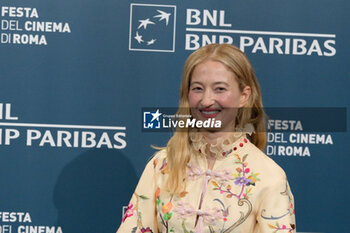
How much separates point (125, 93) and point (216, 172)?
1.06 metres

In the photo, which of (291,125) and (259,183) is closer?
(259,183)

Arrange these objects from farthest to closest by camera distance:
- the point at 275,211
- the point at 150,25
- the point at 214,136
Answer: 1. the point at 150,25
2. the point at 214,136
3. the point at 275,211

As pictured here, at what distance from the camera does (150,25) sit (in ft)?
9.70

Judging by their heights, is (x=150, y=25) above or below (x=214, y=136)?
above

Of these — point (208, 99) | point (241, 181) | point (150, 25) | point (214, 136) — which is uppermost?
point (150, 25)

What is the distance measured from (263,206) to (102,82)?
1.29m

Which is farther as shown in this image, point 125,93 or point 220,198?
point 125,93

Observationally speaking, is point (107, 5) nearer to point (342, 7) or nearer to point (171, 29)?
point (171, 29)

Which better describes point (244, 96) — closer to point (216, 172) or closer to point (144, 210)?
point (216, 172)

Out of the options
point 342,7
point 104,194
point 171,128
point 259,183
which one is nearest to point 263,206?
point 259,183

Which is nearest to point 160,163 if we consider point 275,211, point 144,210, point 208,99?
point 144,210

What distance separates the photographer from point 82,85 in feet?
9.78

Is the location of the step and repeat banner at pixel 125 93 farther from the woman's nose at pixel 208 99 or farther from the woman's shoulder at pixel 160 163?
the woman's nose at pixel 208 99

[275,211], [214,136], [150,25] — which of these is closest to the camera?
[275,211]
